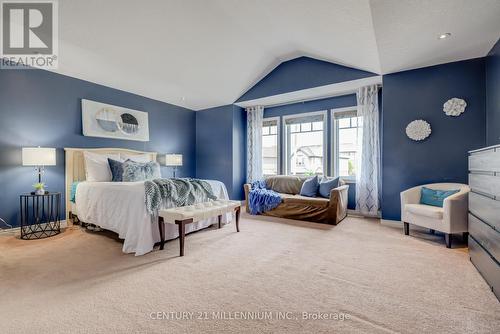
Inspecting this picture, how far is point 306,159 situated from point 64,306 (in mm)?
4923

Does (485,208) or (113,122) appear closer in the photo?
(485,208)

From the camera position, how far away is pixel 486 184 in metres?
2.04

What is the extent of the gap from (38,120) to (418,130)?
606cm

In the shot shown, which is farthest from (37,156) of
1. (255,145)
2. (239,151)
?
(255,145)

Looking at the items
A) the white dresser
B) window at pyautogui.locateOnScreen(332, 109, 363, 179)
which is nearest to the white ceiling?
window at pyautogui.locateOnScreen(332, 109, 363, 179)

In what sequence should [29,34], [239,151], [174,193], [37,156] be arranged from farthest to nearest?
1. [239,151]
2. [37,156]
3. [29,34]
4. [174,193]

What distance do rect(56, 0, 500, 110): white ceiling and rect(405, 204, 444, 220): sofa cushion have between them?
7.10 ft

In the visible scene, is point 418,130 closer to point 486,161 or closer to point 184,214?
point 486,161

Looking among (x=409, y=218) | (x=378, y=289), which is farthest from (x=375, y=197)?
(x=378, y=289)

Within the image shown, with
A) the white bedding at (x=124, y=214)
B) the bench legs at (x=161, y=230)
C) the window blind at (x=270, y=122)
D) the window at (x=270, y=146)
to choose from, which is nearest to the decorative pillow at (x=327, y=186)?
the window at (x=270, y=146)

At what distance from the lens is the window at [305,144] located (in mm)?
5332

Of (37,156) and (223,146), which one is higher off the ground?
(223,146)

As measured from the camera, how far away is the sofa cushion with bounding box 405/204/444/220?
288 cm

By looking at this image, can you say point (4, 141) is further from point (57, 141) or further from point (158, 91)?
point (158, 91)
